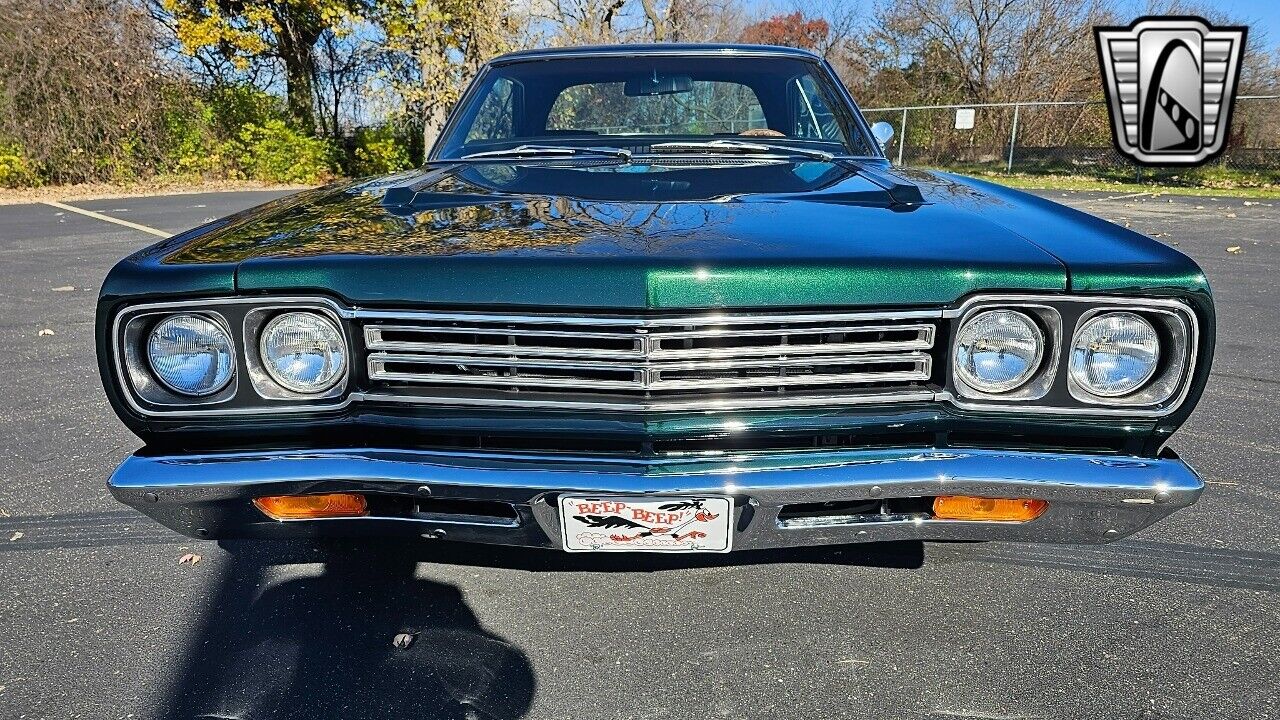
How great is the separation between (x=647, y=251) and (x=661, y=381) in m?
0.26

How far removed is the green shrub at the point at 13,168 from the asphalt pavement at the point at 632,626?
585 inches

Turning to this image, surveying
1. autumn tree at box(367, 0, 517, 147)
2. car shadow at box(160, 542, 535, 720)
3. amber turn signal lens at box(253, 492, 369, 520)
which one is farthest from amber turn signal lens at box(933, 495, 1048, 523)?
autumn tree at box(367, 0, 517, 147)

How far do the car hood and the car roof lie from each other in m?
1.33

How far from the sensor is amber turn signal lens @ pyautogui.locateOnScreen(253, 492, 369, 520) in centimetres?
187

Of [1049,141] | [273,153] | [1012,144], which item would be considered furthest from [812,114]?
[1049,141]

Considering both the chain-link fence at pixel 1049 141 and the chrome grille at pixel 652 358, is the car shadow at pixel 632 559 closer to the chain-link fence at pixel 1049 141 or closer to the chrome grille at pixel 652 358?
the chrome grille at pixel 652 358

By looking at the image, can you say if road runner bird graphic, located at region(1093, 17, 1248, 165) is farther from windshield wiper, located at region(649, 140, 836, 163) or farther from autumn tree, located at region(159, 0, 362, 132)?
autumn tree, located at region(159, 0, 362, 132)

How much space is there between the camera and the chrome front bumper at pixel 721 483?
5.67 feet

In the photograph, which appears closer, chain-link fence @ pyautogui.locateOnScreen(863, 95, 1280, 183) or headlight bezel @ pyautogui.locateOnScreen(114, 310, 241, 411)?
headlight bezel @ pyautogui.locateOnScreen(114, 310, 241, 411)

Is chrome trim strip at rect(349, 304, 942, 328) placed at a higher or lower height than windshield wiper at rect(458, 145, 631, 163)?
lower

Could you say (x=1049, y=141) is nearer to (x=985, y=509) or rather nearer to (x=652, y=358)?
(x=985, y=509)

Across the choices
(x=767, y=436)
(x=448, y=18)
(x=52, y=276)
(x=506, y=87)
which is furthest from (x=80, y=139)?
→ (x=767, y=436)

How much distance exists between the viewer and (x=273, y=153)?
57.2 ft

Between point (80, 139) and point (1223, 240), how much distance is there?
17.1 meters
